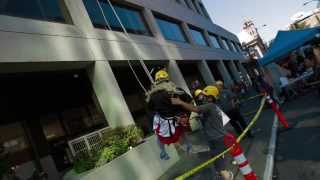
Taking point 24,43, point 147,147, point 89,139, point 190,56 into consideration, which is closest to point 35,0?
point 24,43

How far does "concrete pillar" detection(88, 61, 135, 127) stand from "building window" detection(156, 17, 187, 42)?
10.3 meters

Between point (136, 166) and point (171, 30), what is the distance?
15.2m

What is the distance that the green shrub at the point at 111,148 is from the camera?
864 centimetres

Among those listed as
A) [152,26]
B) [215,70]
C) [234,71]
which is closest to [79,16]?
[152,26]

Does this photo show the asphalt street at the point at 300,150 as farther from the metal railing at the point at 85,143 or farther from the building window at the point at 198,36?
the building window at the point at 198,36

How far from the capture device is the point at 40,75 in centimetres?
→ 1257

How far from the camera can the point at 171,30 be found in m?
23.7

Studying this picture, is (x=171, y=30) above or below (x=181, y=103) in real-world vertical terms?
above

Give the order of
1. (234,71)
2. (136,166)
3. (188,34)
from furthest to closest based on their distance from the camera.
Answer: (234,71)
(188,34)
(136,166)

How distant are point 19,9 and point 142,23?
976 cm

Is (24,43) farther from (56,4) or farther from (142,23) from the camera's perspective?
(142,23)

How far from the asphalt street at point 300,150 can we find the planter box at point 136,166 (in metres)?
3.40

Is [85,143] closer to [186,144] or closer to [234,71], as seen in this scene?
[186,144]

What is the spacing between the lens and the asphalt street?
6.17m
